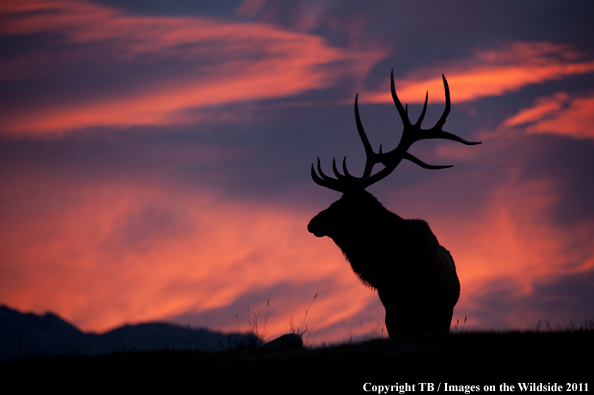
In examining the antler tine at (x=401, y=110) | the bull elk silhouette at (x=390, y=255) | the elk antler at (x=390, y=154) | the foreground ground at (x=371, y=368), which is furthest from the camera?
the antler tine at (x=401, y=110)

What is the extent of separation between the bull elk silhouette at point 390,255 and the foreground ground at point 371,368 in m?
1.66

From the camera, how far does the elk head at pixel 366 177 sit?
33.6ft

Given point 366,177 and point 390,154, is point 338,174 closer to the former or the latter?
point 366,177

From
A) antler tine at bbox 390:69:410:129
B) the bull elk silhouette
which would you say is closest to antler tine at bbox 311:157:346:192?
the bull elk silhouette

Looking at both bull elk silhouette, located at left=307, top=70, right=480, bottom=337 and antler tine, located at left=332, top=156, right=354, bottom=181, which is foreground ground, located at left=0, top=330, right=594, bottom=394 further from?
antler tine, located at left=332, top=156, right=354, bottom=181

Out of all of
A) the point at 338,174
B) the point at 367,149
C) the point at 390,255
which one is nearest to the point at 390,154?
the point at 367,149

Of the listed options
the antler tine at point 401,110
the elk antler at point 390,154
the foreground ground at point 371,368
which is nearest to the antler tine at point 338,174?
the elk antler at point 390,154

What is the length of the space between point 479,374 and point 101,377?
467 centimetres

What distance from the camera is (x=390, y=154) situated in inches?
452

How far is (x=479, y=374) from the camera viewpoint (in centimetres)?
684

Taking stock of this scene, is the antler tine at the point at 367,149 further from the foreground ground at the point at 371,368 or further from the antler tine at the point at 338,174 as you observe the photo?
the foreground ground at the point at 371,368

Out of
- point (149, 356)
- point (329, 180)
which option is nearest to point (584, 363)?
point (329, 180)

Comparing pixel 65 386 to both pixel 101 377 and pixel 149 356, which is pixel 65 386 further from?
pixel 149 356

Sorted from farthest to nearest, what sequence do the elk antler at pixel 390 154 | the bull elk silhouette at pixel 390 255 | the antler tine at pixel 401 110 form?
the antler tine at pixel 401 110
the elk antler at pixel 390 154
the bull elk silhouette at pixel 390 255
